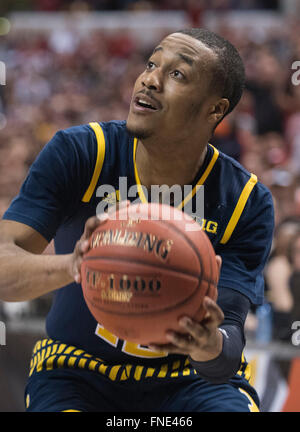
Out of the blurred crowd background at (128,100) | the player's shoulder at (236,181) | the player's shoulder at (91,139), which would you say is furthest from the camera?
the blurred crowd background at (128,100)

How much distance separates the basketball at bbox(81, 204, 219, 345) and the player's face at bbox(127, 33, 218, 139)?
523mm

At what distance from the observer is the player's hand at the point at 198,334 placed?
7.04 ft

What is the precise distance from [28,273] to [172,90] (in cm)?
92

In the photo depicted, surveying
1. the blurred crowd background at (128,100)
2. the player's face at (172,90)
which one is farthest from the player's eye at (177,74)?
the blurred crowd background at (128,100)

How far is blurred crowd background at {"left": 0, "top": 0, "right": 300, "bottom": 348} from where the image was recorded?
195 inches

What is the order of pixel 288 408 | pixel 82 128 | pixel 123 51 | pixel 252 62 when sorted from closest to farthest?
pixel 82 128, pixel 288 408, pixel 252 62, pixel 123 51

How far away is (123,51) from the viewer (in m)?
11.1

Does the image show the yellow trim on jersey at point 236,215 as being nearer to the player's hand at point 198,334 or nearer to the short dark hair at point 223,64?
the short dark hair at point 223,64

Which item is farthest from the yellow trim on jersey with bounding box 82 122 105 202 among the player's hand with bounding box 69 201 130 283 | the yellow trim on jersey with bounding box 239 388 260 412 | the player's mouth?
the yellow trim on jersey with bounding box 239 388 260 412

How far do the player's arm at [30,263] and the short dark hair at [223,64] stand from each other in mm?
939

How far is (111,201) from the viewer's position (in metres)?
2.79

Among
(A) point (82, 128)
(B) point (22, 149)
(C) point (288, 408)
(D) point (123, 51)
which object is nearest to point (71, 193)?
(A) point (82, 128)

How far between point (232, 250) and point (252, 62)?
657 centimetres

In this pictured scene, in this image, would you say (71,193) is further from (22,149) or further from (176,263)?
(22,149)
